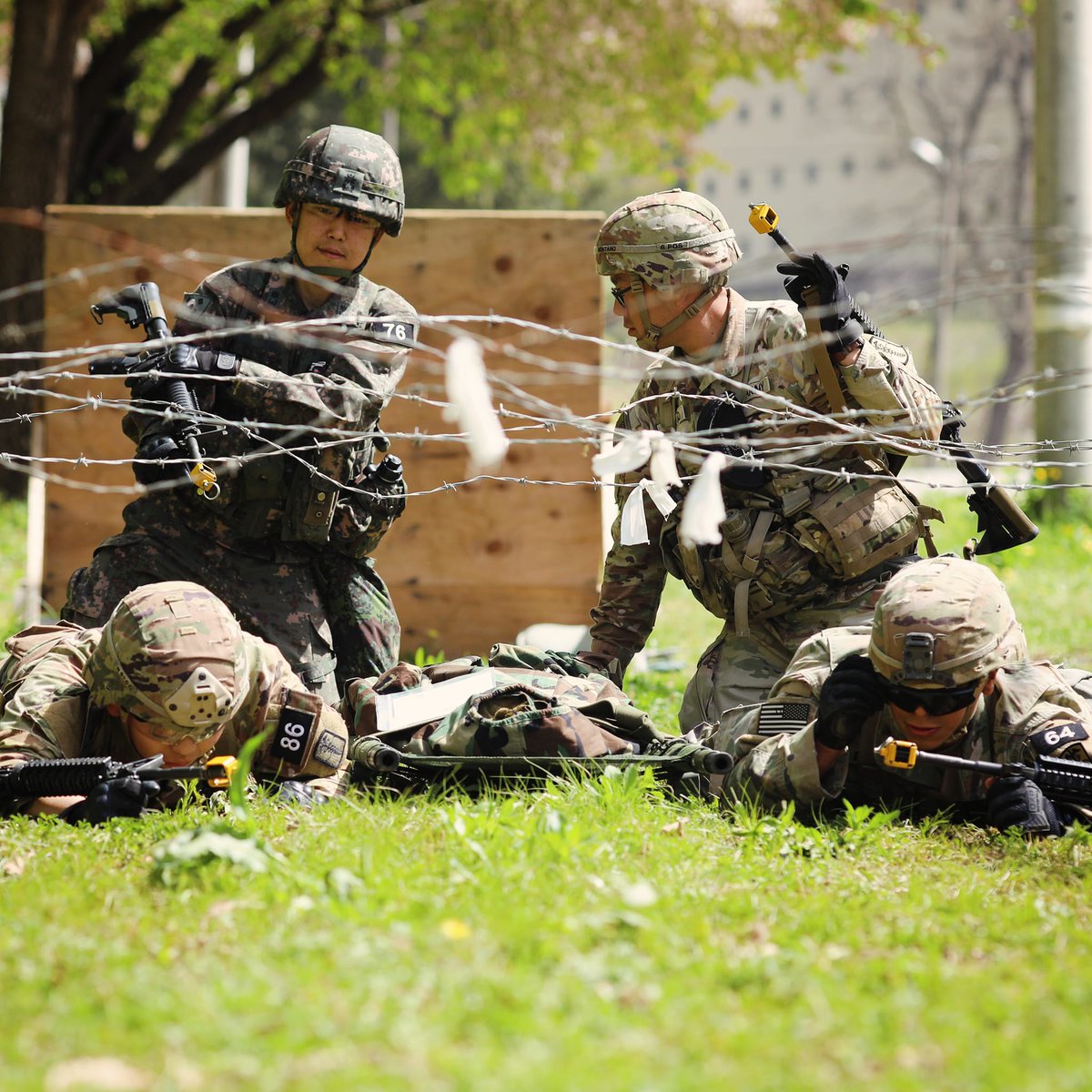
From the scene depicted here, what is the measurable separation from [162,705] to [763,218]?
235 centimetres

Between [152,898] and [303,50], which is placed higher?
[303,50]

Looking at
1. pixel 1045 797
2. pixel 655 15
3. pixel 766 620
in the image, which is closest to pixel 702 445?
pixel 766 620

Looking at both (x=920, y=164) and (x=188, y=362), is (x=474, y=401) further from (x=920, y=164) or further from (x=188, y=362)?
(x=920, y=164)

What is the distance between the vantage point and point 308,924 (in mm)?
3195

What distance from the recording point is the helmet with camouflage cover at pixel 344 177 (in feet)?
17.1

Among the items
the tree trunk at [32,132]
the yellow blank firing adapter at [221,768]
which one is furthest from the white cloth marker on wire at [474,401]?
the tree trunk at [32,132]

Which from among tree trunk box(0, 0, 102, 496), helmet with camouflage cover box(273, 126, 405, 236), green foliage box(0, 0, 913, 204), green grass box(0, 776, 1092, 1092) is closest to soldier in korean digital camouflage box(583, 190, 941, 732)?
helmet with camouflage cover box(273, 126, 405, 236)

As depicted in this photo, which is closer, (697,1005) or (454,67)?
(697,1005)

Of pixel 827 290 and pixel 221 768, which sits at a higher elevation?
pixel 827 290

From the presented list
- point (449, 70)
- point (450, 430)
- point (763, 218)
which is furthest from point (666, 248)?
point (449, 70)

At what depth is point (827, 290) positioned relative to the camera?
464 cm

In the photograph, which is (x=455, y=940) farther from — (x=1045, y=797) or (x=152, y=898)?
(x=1045, y=797)

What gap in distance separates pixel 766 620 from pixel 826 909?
198 cm

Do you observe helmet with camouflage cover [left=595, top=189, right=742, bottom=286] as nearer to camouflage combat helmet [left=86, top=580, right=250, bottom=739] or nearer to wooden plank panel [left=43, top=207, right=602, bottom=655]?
camouflage combat helmet [left=86, top=580, right=250, bottom=739]
